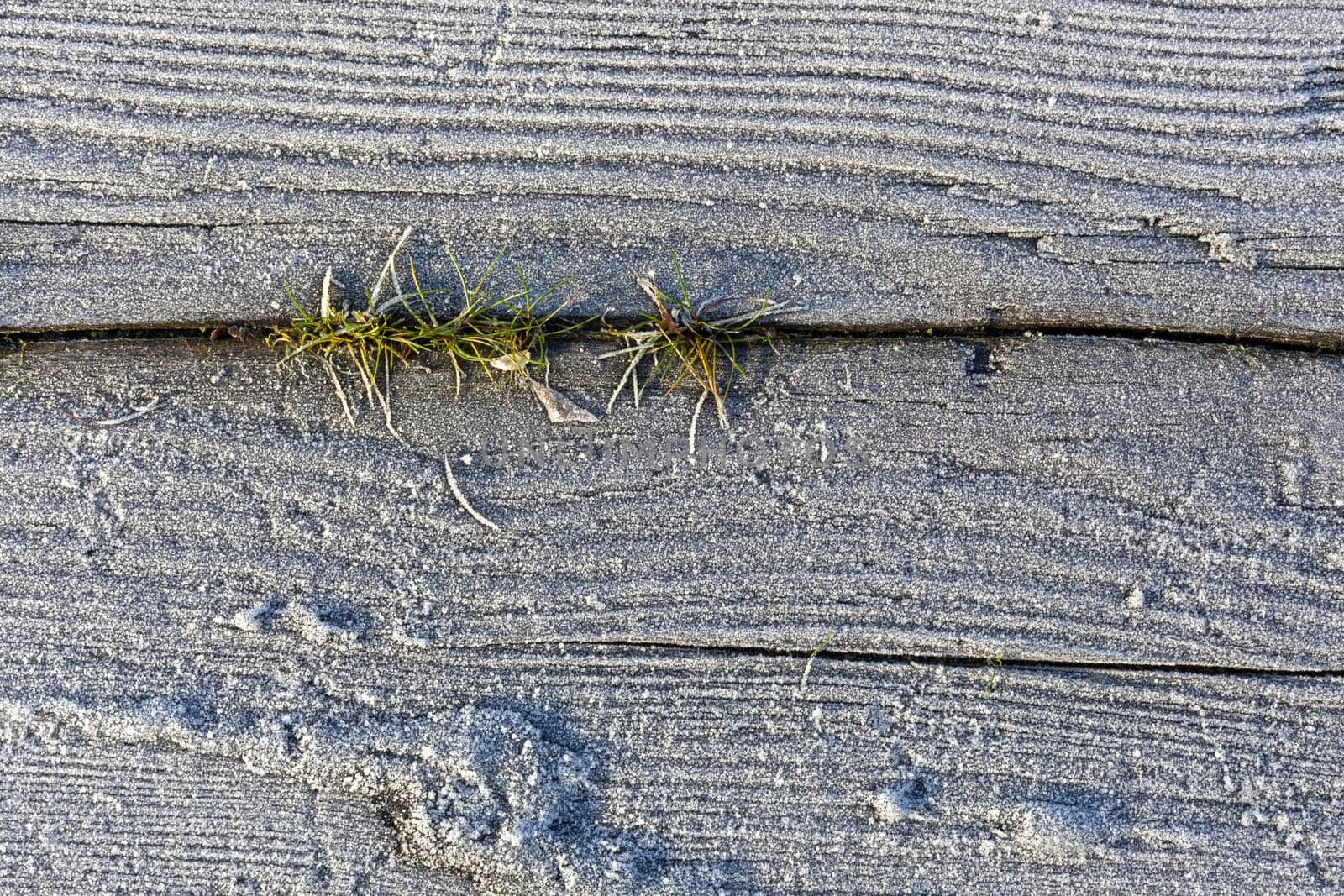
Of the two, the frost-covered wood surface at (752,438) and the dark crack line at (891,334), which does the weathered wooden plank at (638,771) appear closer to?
the frost-covered wood surface at (752,438)

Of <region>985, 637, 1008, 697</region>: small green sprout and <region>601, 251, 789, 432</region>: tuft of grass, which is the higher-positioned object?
<region>601, 251, 789, 432</region>: tuft of grass

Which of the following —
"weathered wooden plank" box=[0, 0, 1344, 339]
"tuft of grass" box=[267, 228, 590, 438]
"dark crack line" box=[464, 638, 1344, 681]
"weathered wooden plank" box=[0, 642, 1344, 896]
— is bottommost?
"weathered wooden plank" box=[0, 642, 1344, 896]

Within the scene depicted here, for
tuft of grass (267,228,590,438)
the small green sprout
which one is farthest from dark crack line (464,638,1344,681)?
tuft of grass (267,228,590,438)

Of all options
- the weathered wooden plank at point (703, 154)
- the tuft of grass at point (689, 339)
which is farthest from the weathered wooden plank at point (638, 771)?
the weathered wooden plank at point (703, 154)

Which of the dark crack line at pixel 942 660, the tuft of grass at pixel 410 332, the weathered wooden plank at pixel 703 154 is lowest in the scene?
the dark crack line at pixel 942 660

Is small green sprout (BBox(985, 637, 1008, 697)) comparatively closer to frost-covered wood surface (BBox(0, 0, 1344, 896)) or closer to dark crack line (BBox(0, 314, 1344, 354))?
frost-covered wood surface (BBox(0, 0, 1344, 896))

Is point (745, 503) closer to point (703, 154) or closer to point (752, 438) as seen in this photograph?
point (752, 438)
